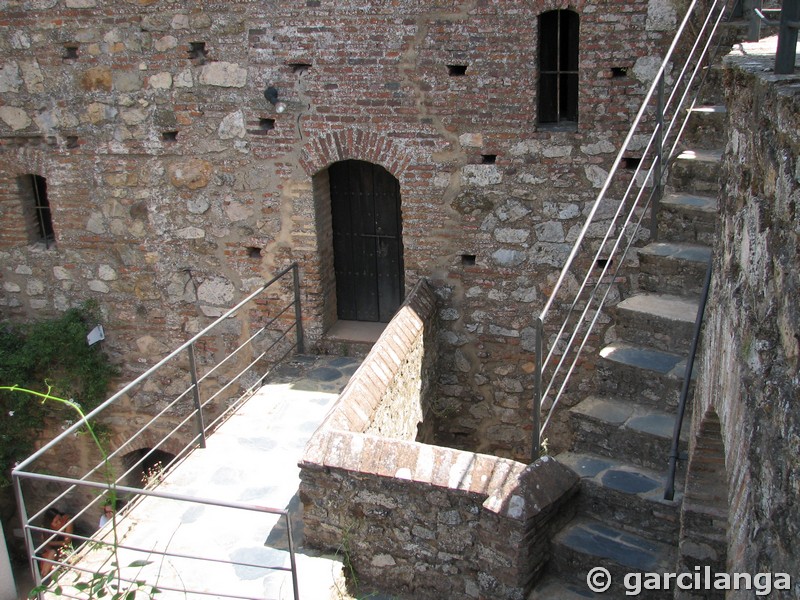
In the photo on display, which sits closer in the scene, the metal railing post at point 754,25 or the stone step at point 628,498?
the stone step at point 628,498

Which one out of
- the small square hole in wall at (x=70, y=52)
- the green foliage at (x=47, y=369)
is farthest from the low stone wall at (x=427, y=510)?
the small square hole in wall at (x=70, y=52)

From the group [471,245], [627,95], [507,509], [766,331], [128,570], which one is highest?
[627,95]

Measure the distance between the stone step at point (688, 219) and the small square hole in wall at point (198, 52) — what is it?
4.48 m

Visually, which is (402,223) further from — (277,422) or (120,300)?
(120,300)

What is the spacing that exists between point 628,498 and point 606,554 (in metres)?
0.34

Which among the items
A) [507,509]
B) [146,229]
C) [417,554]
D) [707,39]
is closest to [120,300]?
[146,229]

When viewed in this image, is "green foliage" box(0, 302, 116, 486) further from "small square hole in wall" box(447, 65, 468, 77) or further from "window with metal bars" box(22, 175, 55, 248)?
"small square hole in wall" box(447, 65, 468, 77)

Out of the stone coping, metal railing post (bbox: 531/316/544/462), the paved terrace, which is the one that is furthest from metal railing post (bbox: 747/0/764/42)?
the paved terrace

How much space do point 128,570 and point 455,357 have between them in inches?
142

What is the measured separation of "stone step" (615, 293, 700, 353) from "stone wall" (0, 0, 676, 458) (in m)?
1.89

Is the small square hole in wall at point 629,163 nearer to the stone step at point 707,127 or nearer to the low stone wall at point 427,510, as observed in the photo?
the stone step at point 707,127

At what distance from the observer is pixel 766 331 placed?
2617 mm

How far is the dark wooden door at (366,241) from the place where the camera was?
8.04m

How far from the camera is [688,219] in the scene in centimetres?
557
